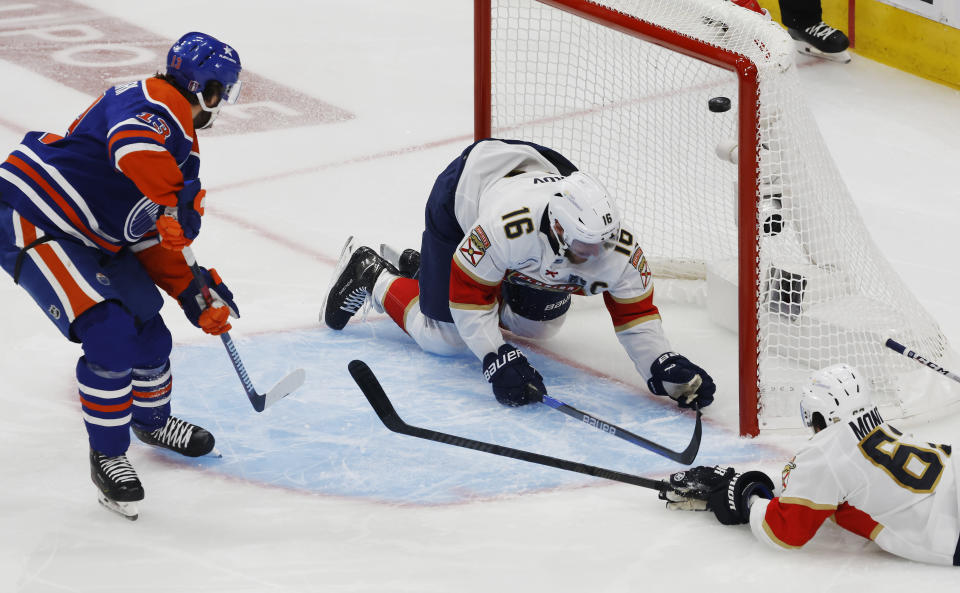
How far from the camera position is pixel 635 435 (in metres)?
3.46

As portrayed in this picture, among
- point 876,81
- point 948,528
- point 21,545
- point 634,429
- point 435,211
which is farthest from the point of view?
point 876,81

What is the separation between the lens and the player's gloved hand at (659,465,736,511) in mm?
3166

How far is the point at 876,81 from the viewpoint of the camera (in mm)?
6504

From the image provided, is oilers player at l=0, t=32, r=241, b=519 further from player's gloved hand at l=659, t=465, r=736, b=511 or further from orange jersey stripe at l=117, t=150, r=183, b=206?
player's gloved hand at l=659, t=465, r=736, b=511

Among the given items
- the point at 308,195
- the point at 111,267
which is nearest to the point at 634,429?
the point at 111,267

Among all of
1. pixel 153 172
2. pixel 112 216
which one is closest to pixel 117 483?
pixel 112 216

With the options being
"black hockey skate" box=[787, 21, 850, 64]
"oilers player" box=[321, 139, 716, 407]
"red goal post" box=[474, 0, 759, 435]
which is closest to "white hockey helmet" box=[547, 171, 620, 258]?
"oilers player" box=[321, 139, 716, 407]

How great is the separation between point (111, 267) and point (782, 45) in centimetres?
169

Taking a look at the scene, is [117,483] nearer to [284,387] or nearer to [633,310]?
[284,387]

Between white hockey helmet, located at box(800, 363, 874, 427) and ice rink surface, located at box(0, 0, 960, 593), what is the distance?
34 centimetres

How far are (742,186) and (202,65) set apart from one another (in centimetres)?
128

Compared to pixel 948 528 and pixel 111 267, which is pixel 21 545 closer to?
pixel 111 267

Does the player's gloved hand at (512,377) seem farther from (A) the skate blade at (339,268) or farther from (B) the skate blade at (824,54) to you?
(B) the skate blade at (824,54)

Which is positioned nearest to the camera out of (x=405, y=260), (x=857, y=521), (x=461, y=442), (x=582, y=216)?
(x=857, y=521)
